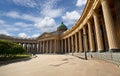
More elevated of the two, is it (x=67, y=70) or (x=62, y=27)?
(x=62, y=27)

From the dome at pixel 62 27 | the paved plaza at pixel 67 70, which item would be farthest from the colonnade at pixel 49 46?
the paved plaza at pixel 67 70

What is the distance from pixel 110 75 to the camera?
965cm

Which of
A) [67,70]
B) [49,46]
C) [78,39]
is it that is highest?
[78,39]

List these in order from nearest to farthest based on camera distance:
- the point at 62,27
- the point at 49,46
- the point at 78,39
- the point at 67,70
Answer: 1. the point at 67,70
2. the point at 78,39
3. the point at 49,46
4. the point at 62,27

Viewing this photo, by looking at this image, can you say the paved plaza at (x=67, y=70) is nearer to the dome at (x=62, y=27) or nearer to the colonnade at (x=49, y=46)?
the colonnade at (x=49, y=46)

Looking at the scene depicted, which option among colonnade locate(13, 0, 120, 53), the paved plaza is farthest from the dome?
the paved plaza

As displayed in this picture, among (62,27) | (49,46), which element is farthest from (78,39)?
(62,27)

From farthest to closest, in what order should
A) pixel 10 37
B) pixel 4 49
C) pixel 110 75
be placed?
1. pixel 10 37
2. pixel 4 49
3. pixel 110 75

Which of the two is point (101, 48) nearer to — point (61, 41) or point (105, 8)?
point (105, 8)

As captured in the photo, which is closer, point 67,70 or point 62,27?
point 67,70

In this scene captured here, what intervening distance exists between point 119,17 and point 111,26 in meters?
2.42

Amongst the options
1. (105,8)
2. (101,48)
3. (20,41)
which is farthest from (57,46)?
(105,8)

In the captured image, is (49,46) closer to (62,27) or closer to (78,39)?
(62,27)

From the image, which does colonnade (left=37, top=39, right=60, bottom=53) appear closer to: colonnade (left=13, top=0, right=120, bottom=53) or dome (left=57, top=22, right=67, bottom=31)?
colonnade (left=13, top=0, right=120, bottom=53)
